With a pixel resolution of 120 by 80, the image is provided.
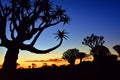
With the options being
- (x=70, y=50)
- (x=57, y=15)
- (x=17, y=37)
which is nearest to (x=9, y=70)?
(x=17, y=37)

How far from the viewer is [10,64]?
15.6 metres

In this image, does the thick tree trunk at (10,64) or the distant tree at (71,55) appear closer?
the thick tree trunk at (10,64)

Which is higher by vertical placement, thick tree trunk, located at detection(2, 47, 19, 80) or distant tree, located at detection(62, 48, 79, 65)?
distant tree, located at detection(62, 48, 79, 65)

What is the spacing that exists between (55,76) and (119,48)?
71.9 ft

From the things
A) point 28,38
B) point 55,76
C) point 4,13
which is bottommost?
point 55,76

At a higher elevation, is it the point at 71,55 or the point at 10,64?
the point at 71,55

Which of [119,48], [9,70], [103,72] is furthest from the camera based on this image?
[119,48]

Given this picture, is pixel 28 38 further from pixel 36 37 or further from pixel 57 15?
pixel 57 15

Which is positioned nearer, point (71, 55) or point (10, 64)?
point (10, 64)

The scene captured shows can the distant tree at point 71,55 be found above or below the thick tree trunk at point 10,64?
above

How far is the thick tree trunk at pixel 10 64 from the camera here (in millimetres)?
15070

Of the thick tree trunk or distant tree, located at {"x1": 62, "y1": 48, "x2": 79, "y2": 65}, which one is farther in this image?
distant tree, located at {"x1": 62, "y1": 48, "x2": 79, "y2": 65}

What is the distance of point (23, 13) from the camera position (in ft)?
51.8

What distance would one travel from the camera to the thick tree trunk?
15.1m
